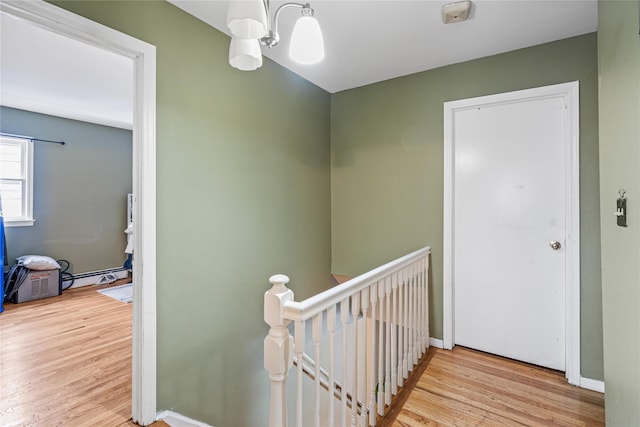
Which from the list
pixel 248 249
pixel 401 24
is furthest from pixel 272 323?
pixel 401 24

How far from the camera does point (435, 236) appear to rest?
8.34 ft

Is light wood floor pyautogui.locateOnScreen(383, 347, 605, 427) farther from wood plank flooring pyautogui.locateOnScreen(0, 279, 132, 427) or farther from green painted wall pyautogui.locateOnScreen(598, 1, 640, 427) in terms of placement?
wood plank flooring pyautogui.locateOnScreen(0, 279, 132, 427)

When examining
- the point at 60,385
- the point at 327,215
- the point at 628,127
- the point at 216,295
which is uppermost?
the point at 628,127

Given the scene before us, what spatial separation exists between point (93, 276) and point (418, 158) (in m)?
4.67

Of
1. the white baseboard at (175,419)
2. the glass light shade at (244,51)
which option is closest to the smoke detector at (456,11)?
the glass light shade at (244,51)

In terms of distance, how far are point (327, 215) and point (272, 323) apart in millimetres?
2046

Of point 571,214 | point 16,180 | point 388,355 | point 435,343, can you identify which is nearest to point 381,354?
point 388,355

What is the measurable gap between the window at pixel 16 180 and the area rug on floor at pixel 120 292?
1.24 m

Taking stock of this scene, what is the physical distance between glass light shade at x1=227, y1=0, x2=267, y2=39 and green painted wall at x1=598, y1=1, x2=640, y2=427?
1038 mm

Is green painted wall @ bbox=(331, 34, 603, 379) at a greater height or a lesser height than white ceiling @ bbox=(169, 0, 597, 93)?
lesser

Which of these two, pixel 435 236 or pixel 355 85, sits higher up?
pixel 355 85

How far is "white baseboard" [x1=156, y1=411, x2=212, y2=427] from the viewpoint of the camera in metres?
1.63

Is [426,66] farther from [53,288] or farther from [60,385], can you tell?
[53,288]

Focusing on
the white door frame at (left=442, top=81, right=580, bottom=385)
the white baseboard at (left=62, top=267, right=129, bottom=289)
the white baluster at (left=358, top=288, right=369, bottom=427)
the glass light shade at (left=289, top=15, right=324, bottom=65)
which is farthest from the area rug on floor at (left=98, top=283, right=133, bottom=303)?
the white door frame at (left=442, top=81, right=580, bottom=385)
